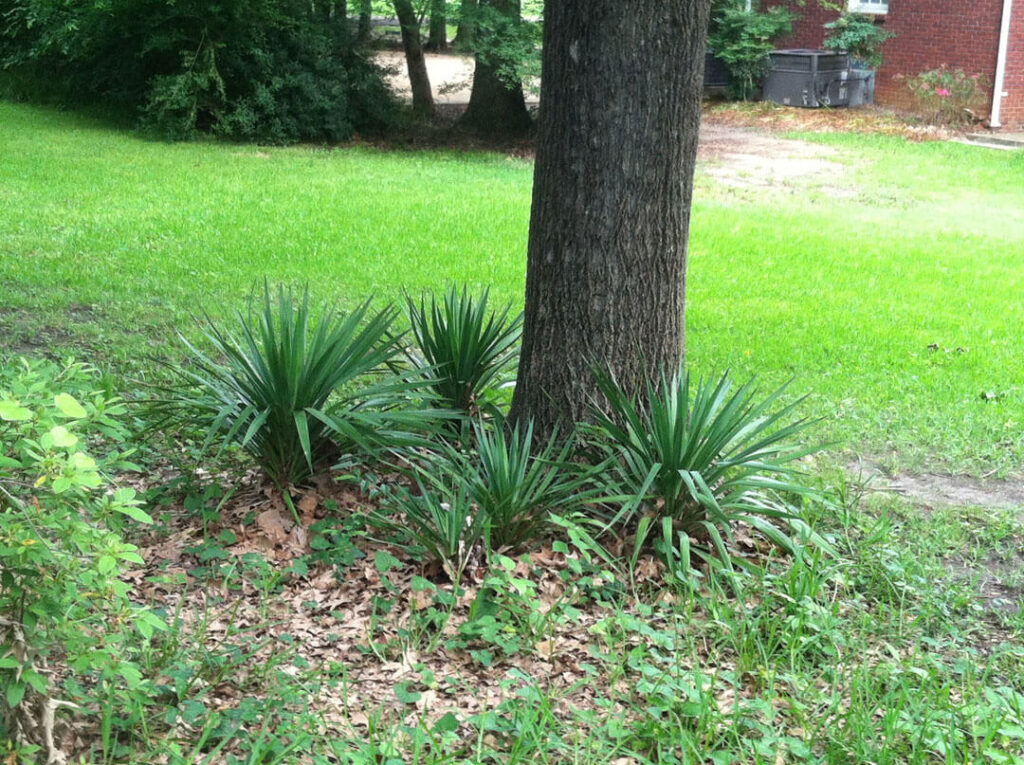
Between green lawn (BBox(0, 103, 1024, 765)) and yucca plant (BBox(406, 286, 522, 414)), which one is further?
yucca plant (BBox(406, 286, 522, 414))

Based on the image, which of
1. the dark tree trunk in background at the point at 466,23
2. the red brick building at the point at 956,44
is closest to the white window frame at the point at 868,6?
the red brick building at the point at 956,44

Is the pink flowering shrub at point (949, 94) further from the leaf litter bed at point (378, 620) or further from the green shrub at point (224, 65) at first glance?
the leaf litter bed at point (378, 620)

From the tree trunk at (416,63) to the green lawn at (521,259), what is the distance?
3.18 meters

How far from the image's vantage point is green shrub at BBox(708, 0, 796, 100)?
24.2m

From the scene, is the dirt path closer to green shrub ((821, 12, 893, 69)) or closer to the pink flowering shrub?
green shrub ((821, 12, 893, 69))

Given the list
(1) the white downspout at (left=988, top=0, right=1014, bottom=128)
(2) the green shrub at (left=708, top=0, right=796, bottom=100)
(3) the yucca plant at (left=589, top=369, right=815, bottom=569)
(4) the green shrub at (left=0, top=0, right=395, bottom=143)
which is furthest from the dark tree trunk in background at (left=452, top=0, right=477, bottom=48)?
(3) the yucca plant at (left=589, top=369, right=815, bottom=569)

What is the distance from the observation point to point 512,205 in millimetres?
12812

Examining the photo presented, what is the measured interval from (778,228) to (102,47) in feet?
40.6

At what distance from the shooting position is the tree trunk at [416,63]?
Result: 60.9 feet

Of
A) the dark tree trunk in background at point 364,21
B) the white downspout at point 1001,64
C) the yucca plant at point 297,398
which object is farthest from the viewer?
the white downspout at point 1001,64

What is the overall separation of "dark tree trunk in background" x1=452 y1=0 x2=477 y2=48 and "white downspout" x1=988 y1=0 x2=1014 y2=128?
9.58 meters

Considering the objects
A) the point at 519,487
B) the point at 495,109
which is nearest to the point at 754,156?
the point at 495,109

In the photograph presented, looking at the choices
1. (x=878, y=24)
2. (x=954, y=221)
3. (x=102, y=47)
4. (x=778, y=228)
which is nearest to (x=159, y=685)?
(x=778, y=228)

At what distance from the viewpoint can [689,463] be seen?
14.4 ft
